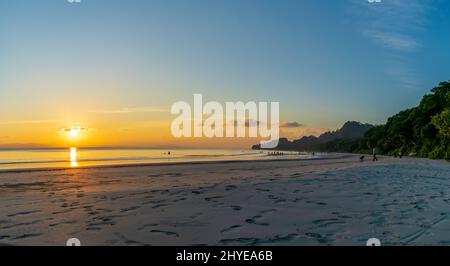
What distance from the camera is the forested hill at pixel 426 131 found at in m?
43.0

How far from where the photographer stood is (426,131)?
5388cm

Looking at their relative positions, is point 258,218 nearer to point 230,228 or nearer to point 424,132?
point 230,228

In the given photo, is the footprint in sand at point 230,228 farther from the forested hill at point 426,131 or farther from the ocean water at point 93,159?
the forested hill at point 426,131

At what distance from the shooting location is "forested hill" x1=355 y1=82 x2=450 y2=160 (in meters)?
43.0

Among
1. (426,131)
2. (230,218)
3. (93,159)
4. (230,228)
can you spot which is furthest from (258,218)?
(426,131)

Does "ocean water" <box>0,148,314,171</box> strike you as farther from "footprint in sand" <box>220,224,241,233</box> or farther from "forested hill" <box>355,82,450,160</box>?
"footprint in sand" <box>220,224,241,233</box>

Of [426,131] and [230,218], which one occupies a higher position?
[426,131]

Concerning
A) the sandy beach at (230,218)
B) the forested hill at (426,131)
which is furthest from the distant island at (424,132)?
the sandy beach at (230,218)

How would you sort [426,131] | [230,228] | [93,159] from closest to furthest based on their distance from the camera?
[230,228] < [93,159] < [426,131]

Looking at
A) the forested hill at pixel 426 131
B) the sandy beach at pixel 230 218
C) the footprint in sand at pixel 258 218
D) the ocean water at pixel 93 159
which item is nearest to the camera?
the sandy beach at pixel 230 218

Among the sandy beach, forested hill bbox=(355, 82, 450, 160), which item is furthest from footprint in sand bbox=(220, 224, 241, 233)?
forested hill bbox=(355, 82, 450, 160)
